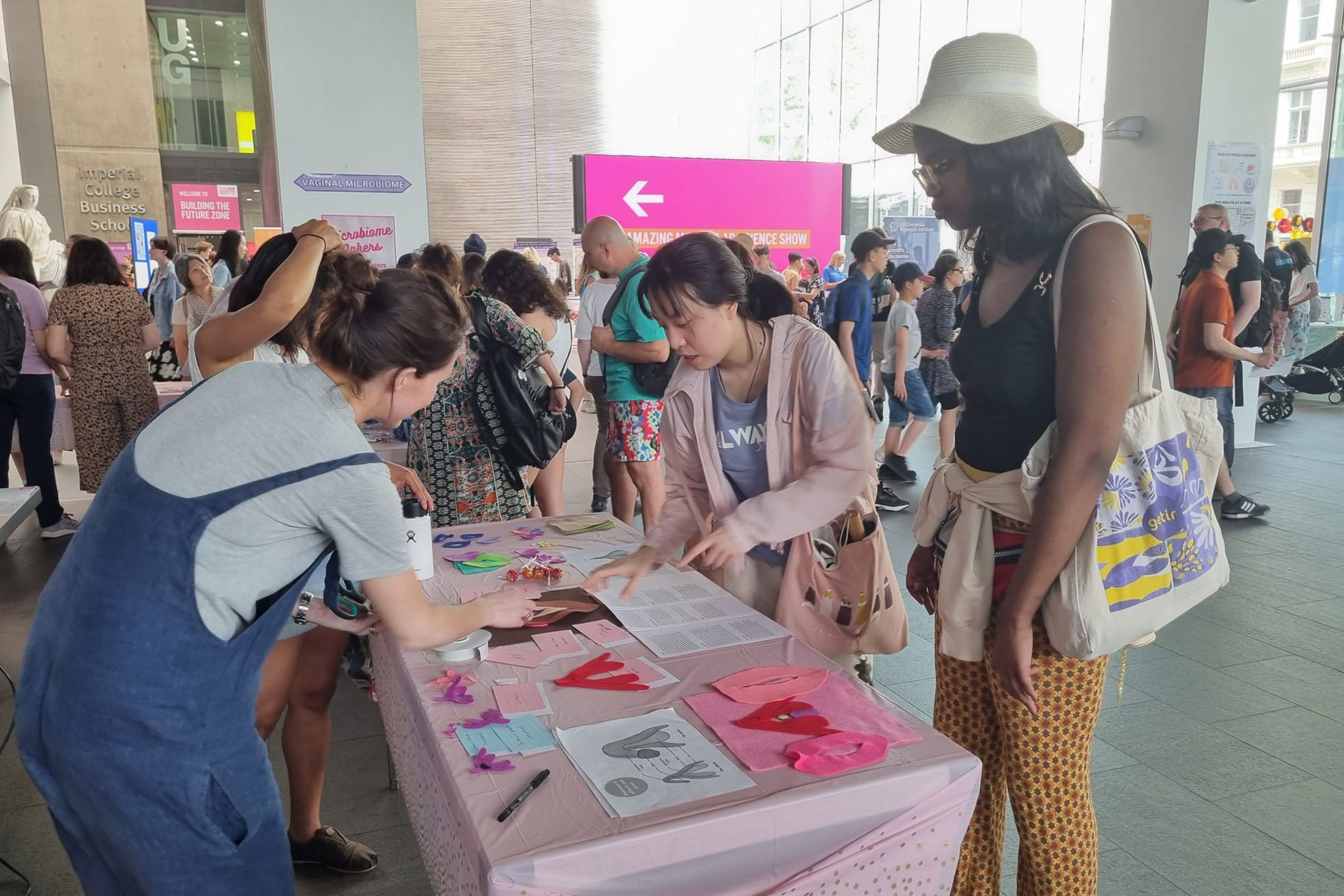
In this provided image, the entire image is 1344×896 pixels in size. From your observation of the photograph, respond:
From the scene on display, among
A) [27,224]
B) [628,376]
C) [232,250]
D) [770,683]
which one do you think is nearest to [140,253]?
[27,224]

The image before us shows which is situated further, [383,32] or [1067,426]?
[383,32]

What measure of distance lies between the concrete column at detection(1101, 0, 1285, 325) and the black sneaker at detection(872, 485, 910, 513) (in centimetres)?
247

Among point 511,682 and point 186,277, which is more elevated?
point 186,277

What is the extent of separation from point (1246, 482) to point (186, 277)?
23.1ft

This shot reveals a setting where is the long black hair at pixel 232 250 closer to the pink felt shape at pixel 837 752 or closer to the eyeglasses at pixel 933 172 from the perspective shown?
the eyeglasses at pixel 933 172

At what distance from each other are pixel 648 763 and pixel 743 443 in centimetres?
79

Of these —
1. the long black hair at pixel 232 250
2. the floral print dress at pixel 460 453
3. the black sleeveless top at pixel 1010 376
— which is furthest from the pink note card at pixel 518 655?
the long black hair at pixel 232 250

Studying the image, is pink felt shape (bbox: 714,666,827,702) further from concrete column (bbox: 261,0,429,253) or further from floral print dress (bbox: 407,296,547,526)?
concrete column (bbox: 261,0,429,253)

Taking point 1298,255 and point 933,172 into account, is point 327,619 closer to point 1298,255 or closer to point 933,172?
point 933,172

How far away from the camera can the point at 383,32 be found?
480cm

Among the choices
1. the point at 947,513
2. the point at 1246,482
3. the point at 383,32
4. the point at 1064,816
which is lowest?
the point at 1246,482

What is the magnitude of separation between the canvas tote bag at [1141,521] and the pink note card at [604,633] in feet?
2.30

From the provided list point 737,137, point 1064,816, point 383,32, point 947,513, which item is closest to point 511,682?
point 947,513

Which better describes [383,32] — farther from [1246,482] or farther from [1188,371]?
[1246,482]
